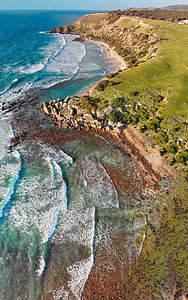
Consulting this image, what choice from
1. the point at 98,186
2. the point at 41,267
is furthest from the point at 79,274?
the point at 98,186

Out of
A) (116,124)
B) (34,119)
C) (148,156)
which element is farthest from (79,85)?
(148,156)

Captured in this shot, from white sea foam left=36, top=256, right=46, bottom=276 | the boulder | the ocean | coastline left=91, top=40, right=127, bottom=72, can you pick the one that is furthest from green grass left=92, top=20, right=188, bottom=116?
white sea foam left=36, top=256, right=46, bottom=276

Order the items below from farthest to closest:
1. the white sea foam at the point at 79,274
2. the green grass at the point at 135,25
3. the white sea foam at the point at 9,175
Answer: the green grass at the point at 135,25
the white sea foam at the point at 9,175
the white sea foam at the point at 79,274

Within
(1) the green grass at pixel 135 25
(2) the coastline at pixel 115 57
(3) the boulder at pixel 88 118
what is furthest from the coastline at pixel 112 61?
(1) the green grass at pixel 135 25

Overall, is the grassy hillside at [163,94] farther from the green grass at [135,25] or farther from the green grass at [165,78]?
the green grass at [135,25]

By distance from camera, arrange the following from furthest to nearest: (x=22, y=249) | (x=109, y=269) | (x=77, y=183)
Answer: (x=77, y=183), (x=22, y=249), (x=109, y=269)

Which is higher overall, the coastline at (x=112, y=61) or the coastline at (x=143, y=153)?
the coastline at (x=112, y=61)

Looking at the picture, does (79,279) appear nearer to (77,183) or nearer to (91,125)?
(77,183)

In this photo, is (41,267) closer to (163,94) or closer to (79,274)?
(79,274)
